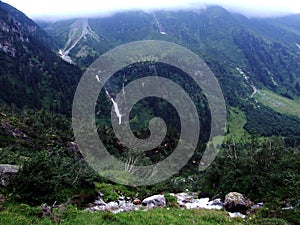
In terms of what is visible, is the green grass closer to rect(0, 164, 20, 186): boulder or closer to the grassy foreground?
→ the grassy foreground

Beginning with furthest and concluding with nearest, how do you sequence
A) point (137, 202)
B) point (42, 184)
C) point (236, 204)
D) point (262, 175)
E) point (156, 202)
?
point (262, 175), point (137, 202), point (236, 204), point (156, 202), point (42, 184)

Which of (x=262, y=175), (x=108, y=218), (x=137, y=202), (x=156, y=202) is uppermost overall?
(x=108, y=218)

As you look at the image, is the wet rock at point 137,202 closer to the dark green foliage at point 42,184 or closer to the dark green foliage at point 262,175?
the dark green foliage at point 42,184

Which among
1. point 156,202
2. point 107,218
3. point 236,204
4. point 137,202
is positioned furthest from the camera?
point 137,202

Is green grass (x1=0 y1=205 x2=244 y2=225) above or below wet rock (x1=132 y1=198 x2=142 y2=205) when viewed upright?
above

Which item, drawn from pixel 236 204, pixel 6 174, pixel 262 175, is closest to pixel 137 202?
pixel 236 204

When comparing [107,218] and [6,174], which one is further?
[6,174]

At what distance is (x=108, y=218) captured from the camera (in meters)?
22.9

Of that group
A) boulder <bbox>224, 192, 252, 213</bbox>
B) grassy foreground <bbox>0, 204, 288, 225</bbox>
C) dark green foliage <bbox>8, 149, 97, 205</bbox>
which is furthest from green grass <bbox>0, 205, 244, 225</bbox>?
boulder <bbox>224, 192, 252, 213</bbox>

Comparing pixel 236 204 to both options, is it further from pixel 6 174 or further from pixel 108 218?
pixel 6 174

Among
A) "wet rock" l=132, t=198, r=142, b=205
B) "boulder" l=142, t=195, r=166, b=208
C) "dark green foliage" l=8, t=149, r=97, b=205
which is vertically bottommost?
"wet rock" l=132, t=198, r=142, b=205

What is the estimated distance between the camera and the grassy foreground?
21438mm

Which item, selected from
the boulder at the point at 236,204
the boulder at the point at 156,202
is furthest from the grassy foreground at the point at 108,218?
the boulder at the point at 236,204

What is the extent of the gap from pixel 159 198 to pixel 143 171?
1426 inches
